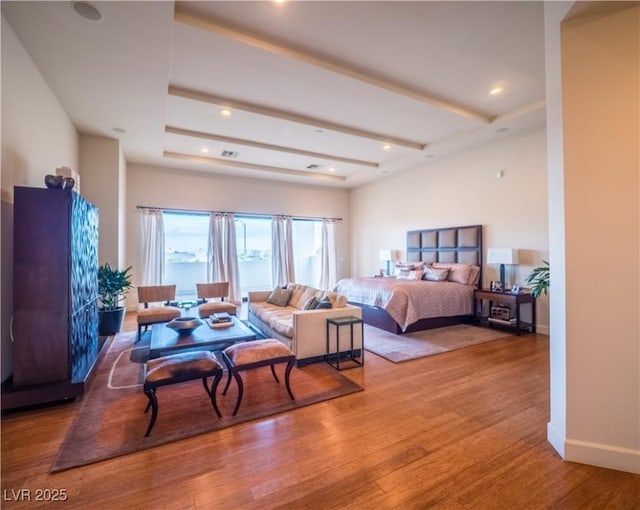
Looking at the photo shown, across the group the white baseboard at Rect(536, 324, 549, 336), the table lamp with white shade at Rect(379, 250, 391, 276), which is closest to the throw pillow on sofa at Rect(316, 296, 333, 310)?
the white baseboard at Rect(536, 324, 549, 336)

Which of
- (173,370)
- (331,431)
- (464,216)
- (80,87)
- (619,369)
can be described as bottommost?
(331,431)

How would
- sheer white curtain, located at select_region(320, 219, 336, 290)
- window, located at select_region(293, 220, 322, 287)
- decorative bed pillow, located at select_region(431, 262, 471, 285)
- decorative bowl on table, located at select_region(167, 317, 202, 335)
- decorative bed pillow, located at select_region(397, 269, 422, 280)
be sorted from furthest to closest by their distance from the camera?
window, located at select_region(293, 220, 322, 287) < sheer white curtain, located at select_region(320, 219, 336, 290) < decorative bed pillow, located at select_region(397, 269, 422, 280) < decorative bed pillow, located at select_region(431, 262, 471, 285) < decorative bowl on table, located at select_region(167, 317, 202, 335)

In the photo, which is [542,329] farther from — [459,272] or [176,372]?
[176,372]

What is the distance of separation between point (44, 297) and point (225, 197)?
17.0ft

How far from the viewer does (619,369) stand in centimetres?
185

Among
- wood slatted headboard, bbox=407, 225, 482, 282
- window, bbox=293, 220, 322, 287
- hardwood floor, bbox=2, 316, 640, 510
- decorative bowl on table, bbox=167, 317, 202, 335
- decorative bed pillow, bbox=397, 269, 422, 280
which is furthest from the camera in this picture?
window, bbox=293, 220, 322, 287

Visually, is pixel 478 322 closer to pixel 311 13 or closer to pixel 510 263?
pixel 510 263

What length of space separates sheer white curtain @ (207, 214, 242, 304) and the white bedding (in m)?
3.16

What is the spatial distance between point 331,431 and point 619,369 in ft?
6.29

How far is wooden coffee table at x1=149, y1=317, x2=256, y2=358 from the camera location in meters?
3.00

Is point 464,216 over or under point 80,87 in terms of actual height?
under

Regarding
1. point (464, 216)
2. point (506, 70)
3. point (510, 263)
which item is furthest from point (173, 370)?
point (464, 216)

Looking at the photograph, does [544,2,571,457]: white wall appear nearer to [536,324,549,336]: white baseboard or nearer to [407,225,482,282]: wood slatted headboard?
[536,324,549,336]: white baseboard

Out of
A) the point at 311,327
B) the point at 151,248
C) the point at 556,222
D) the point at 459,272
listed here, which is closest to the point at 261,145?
the point at 151,248
